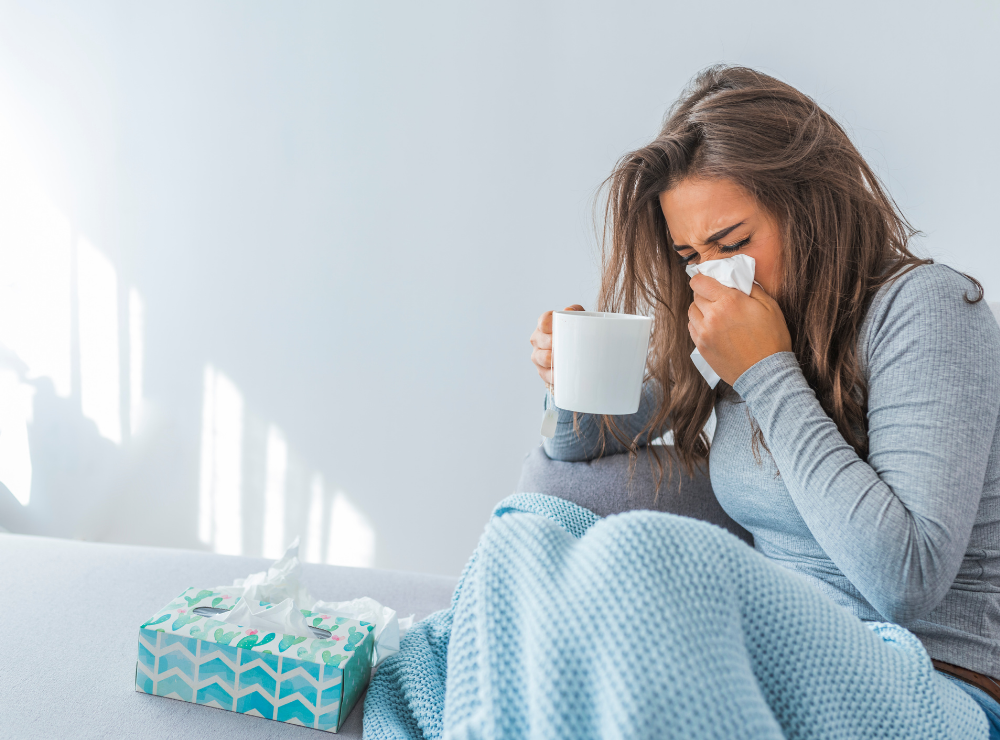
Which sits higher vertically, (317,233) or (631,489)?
(317,233)

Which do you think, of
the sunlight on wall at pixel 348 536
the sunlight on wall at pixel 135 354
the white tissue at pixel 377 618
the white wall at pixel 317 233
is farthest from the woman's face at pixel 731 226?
the sunlight on wall at pixel 135 354

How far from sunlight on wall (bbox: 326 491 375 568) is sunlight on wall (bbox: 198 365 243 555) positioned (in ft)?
0.90

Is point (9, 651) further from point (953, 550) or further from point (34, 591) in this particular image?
point (953, 550)

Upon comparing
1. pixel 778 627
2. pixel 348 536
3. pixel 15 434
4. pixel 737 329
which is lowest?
pixel 348 536

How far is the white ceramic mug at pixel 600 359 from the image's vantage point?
727mm

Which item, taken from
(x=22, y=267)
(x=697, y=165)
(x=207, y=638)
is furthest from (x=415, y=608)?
(x=22, y=267)

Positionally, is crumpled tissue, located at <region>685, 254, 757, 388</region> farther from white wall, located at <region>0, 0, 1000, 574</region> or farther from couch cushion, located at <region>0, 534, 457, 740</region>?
white wall, located at <region>0, 0, 1000, 574</region>

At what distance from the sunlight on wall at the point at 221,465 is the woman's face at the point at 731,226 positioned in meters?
1.35

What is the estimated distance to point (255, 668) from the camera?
0.63m

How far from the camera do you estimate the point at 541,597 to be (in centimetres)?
Answer: 42

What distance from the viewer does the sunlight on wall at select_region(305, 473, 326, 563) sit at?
1.75 meters

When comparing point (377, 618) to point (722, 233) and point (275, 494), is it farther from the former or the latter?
point (275, 494)

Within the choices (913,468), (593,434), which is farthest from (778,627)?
(593,434)

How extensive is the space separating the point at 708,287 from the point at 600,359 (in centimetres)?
17
